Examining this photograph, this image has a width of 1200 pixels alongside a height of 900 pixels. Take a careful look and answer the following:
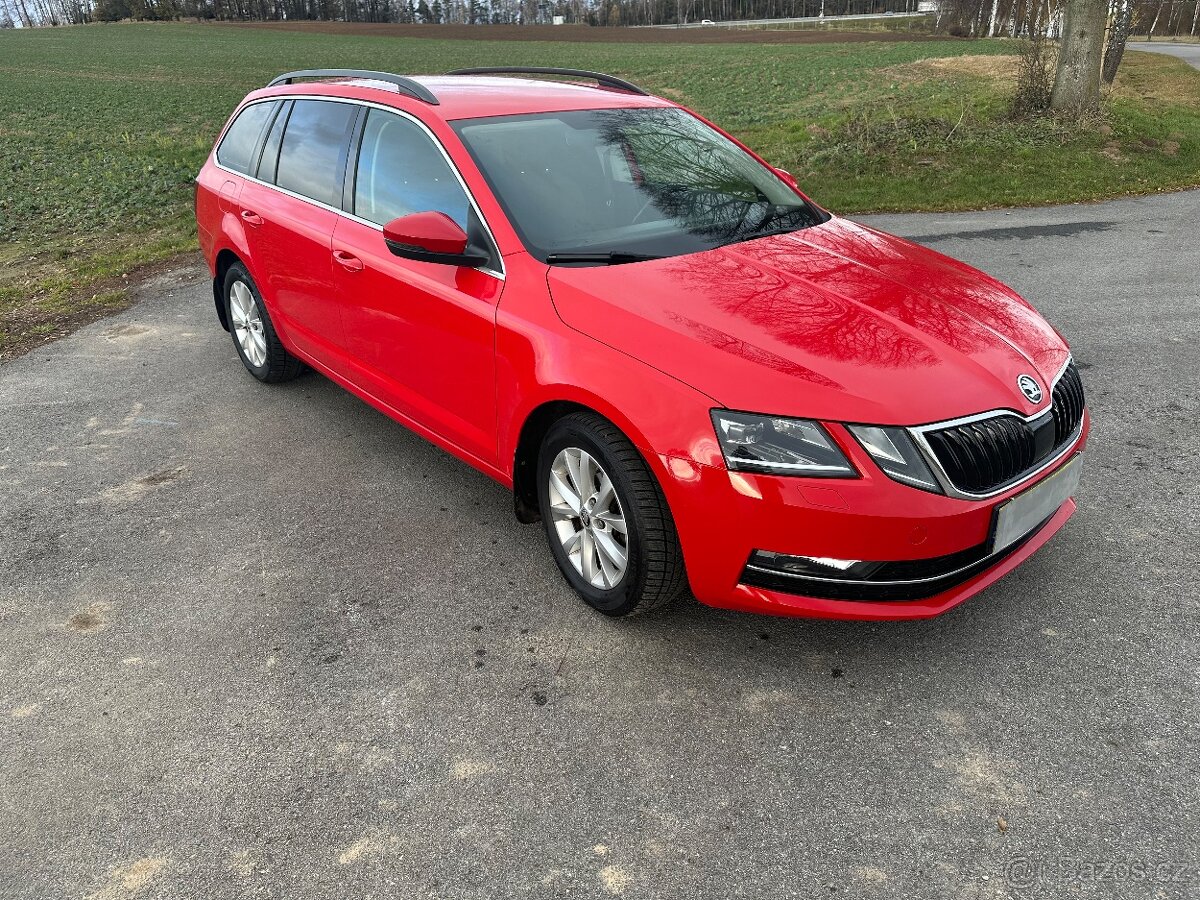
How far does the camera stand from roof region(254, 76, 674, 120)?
384 cm

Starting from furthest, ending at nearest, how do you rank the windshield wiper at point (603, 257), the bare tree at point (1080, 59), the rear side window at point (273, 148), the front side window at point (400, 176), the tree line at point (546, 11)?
the tree line at point (546, 11) → the bare tree at point (1080, 59) → the rear side window at point (273, 148) → the front side window at point (400, 176) → the windshield wiper at point (603, 257)

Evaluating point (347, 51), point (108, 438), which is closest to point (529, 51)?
point (347, 51)

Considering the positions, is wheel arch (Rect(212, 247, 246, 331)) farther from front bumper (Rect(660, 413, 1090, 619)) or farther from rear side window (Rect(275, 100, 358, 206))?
front bumper (Rect(660, 413, 1090, 619))

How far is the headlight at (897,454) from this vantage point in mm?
2578

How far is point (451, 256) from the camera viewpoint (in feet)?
11.0

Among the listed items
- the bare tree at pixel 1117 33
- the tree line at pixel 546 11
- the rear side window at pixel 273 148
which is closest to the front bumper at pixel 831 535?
the rear side window at pixel 273 148

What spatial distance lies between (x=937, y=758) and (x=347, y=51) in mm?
60101

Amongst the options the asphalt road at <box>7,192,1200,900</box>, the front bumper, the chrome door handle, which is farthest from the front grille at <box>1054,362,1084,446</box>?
the chrome door handle

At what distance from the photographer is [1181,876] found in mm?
2172

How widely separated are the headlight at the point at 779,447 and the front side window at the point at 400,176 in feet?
4.83

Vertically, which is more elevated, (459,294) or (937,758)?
(459,294)

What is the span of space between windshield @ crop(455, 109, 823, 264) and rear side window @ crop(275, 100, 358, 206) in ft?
3.01

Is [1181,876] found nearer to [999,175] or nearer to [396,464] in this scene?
[396,464]
